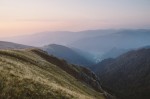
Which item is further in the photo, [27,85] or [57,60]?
[57,60]

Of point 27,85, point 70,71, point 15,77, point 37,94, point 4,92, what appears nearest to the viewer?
point 4,92

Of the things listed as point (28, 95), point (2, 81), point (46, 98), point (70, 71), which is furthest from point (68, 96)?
point (70, 71)

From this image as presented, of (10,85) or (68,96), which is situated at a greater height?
(10,85)

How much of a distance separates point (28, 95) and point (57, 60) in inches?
2656

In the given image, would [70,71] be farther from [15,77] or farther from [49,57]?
[15,77]

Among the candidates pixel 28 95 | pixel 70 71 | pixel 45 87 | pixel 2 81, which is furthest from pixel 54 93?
pixel 70 71

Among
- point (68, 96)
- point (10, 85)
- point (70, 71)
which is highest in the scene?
point (10, 85)

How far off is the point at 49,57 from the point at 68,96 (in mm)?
63778

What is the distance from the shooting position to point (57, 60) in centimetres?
9381

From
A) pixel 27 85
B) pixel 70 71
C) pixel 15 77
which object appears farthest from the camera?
pixel 70 71

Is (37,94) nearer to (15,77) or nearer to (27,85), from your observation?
(27,85)

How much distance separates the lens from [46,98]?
27328mm

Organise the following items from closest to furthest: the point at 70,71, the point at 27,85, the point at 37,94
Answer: the point at 37,94 < the point at 27,85 < the point at 70,71

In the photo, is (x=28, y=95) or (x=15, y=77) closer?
(x=28, y=95)
